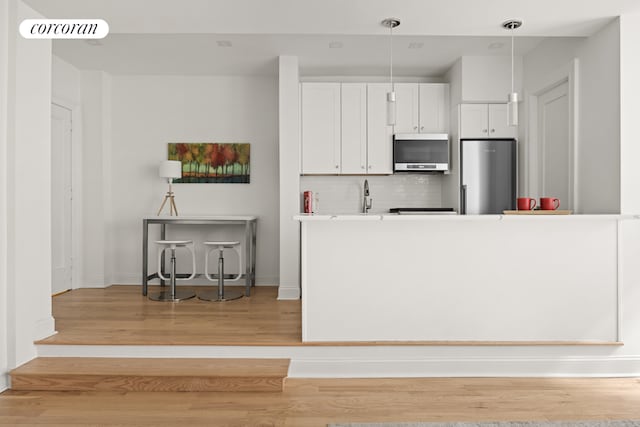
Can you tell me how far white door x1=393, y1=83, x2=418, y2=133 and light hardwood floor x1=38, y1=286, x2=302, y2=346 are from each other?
2.32 m

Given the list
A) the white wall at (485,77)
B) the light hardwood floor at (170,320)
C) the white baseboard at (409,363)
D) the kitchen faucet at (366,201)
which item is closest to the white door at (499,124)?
the white wall at (485,77)

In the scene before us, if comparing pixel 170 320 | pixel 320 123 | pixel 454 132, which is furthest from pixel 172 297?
pixel 454 132

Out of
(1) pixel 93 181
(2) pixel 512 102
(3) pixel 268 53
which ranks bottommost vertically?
(1) pixel 93 181

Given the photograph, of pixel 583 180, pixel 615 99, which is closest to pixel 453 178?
pixel 583 180

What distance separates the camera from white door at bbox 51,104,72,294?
5176 millimetres

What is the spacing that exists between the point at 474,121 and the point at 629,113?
77.7 inches

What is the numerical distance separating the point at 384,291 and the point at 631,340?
5.66ft

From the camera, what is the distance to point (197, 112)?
5805 millimetres

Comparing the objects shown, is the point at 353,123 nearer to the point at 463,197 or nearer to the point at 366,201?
the point at 366,201

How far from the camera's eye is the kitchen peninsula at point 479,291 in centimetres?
330

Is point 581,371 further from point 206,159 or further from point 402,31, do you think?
point 206,159

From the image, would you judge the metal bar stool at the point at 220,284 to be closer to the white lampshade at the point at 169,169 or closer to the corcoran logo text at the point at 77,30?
the white lampshade at the point at 169,169

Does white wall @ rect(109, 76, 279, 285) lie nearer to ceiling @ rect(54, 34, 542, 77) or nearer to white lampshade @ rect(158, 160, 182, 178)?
ceiling @ rect(54, 34, 542, 77)

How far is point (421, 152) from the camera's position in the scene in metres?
5.40
